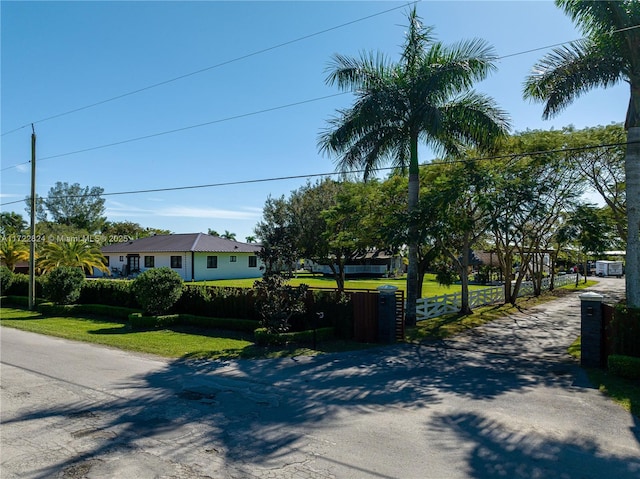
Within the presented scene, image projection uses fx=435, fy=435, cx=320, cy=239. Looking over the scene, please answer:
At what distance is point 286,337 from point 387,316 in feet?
10.5

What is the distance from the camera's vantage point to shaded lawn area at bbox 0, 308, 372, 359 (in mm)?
12258

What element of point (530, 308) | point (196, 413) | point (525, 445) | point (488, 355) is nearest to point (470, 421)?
point (525, 445)

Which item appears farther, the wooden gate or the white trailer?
the white trailer

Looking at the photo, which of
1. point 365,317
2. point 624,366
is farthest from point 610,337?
point 365,317

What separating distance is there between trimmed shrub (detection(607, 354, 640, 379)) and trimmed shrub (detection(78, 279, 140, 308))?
59.4 ft

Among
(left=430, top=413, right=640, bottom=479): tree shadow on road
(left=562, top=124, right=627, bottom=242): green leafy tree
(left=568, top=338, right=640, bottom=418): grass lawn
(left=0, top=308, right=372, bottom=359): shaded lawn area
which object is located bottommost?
(left=0, top=308, right=372, bottom=359): shaded lawn area

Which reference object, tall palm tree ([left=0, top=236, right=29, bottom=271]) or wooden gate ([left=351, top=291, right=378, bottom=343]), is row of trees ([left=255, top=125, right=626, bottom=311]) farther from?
tall palm tree ([left=0, top=236, right=29, bottom=271])

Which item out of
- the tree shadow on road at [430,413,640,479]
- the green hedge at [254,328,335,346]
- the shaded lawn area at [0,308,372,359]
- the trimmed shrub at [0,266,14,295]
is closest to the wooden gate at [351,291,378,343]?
the shaded lawn area at [0,308,372,359]

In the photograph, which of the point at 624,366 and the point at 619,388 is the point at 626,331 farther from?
the point at 619,388

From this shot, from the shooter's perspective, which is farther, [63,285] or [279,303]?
[63,285]

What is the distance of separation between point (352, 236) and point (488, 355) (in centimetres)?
882

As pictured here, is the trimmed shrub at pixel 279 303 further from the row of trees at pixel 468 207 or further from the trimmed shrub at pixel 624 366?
the trimmed shrub at pixel 624 366

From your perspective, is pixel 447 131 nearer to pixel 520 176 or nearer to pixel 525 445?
pixel 520 176

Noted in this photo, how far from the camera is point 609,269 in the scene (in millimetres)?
64062
